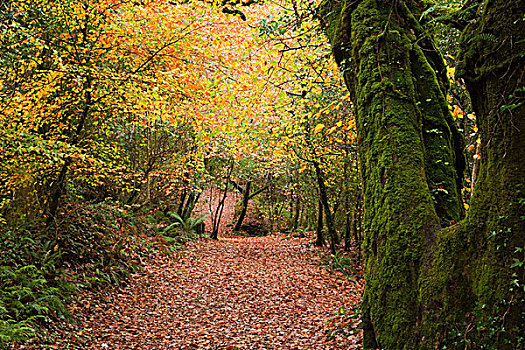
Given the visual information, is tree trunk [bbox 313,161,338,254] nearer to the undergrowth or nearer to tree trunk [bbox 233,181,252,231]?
the undergrowth

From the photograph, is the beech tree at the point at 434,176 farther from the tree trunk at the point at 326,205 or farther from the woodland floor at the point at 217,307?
the tree trunk at the point at 326,205

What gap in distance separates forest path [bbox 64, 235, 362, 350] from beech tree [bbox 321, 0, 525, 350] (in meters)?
2.84

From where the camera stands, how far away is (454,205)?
137 inches

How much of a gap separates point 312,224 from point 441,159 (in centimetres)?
1624

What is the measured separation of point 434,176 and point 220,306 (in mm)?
6281

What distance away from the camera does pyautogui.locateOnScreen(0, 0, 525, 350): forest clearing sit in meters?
2.43

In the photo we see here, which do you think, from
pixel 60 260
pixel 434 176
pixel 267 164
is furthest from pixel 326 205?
pixel 434 176

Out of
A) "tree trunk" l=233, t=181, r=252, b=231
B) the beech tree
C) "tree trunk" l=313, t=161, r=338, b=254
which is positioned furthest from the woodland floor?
"tree trunk" l=233, t=181, r=252, b=231

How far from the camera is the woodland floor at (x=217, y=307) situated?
6316mm

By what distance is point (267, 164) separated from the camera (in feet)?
52.4

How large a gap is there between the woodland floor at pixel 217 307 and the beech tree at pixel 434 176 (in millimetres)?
2758

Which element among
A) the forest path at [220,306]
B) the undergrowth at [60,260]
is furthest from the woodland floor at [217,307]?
the undergrowth at [60,260]

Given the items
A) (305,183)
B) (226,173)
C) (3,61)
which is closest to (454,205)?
(3,61)

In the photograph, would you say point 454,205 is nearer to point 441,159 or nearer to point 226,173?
point 441,159
